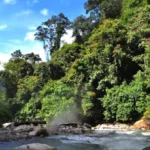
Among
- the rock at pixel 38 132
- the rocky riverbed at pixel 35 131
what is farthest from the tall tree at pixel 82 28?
the rock at pixel 38 132

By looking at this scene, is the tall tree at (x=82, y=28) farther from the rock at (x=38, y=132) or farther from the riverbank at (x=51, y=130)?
the rock at (x=38, y=132)

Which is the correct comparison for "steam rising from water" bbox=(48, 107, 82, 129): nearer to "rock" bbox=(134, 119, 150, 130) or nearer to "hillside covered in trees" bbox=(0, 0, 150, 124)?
"hillside covered in trees" bbox=(0, 0, 150, 124)

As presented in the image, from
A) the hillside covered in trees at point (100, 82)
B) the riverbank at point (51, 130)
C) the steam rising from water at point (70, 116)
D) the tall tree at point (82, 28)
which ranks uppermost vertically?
the tall tree at point (82, 28)

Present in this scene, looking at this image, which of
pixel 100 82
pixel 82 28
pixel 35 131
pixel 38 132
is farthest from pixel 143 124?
pixel 82 28

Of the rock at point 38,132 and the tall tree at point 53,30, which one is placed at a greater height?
the tall tree at point 53,30

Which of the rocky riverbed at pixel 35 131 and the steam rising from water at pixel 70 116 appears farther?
the steam rising from water at pixel 70 116

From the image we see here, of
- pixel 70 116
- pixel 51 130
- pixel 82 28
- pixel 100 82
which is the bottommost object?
pixel 51 130

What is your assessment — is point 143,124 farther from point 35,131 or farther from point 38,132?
point 35,131

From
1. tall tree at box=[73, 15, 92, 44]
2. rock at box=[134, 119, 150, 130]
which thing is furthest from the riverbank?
tall tree at box=[73, 15, 92, 44]

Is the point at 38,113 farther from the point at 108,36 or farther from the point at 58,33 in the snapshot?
the point at 58,33

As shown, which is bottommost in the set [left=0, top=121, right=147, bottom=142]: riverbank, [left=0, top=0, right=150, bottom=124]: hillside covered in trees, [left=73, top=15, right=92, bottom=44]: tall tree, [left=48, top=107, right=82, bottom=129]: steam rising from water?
[left=0, top=121, right=147, bottom=142]: riverbank

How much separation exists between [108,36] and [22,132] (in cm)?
1222

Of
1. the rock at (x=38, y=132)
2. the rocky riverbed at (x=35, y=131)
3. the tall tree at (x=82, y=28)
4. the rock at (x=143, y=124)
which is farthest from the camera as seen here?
the tall tree at (x=82, y=28)

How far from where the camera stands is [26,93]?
35.1 metres
